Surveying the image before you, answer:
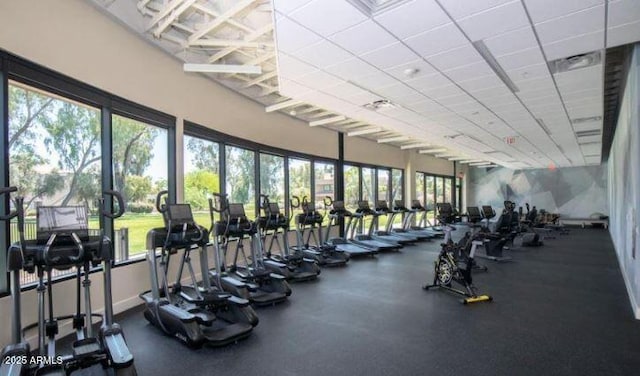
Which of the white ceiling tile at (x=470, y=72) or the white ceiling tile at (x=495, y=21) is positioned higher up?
the white ceiling tile at (x=495, y=21)

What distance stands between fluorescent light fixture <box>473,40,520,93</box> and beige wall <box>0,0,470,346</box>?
4.30 meters

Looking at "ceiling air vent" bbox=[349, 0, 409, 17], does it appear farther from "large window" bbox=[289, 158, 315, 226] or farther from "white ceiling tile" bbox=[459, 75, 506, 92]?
"large window" bbox=[289, 158, 315, 226]

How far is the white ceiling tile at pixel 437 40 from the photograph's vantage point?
339 cm

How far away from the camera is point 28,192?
3318 millimetres

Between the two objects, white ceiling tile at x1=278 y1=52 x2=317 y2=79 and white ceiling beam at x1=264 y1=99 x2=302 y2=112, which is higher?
white ceiling beam at x1=264 y1=99 x2=302 y2=112

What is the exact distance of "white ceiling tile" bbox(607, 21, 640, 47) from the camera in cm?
329

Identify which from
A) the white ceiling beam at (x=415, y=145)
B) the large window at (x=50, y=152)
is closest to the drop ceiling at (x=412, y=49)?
the large window at (x=50, y=152)

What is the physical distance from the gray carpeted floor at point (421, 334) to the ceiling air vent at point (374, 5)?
322 centimetres

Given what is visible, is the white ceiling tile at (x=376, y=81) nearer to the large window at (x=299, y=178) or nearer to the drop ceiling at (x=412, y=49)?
the drop ceiling at (x=412, y=49)

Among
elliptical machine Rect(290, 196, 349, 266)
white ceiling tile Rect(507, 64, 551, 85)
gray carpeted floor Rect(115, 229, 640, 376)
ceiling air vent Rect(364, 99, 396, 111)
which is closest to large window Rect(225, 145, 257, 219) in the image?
elliptical machine Rect(290, 196, 349, 266)

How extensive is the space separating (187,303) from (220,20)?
3.37 m

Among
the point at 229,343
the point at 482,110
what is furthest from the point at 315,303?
the point at 482,110

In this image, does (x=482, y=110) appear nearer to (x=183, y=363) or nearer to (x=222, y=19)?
(x=222, y=19)

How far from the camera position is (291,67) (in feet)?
14.6
